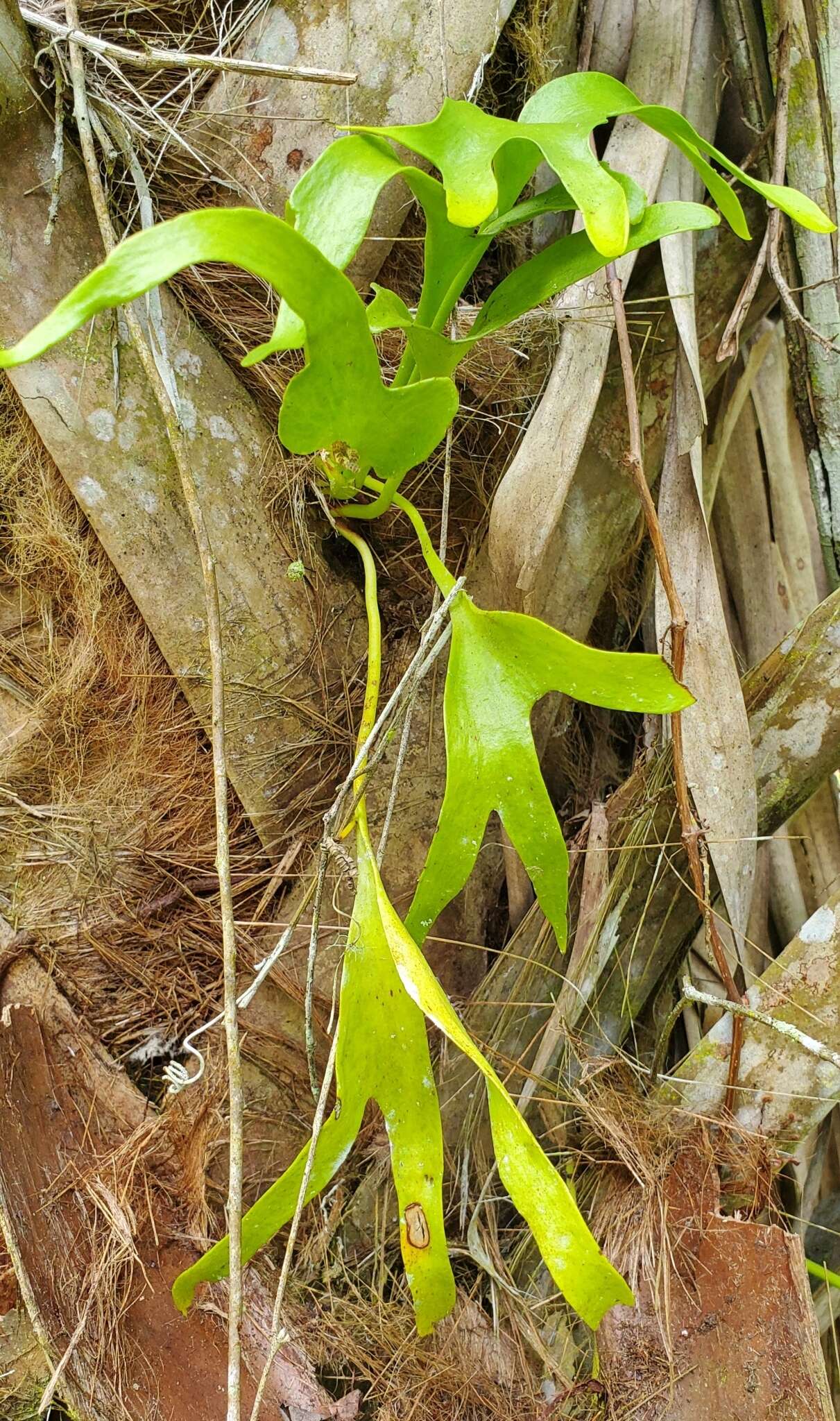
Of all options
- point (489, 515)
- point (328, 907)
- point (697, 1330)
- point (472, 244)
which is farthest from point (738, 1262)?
point (472, 244)

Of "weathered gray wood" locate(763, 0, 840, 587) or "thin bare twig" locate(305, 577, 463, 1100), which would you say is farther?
"weathered gray wood" locate(763, 0, 840, 587)

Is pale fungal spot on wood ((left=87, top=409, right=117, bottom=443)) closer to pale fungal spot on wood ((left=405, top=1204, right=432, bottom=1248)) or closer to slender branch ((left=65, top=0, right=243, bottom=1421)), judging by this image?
slender branch ((left=65, top=0, right=243, bottom=1421))

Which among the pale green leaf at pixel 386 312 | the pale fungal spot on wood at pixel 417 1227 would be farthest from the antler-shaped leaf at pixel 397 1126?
the pale green leaf at pixel 386 312

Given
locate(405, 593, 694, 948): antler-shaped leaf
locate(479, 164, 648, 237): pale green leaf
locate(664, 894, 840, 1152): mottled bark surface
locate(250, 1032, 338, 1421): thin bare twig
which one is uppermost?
locate(479, 164, 648, 237): pale green leaf

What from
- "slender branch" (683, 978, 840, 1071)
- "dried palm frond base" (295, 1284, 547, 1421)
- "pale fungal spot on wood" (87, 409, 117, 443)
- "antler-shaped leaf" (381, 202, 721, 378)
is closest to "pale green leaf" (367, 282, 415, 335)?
"antler-shaped leaf" (381, 202, 721, 378)

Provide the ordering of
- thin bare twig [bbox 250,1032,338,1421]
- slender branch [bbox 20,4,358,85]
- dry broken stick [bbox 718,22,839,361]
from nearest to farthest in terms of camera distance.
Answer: thin bare twig [bbox 250,1032,338,1421], slender branch [bbox 20,4,358,85], dry broken stick [bbox 718,22,839,361]

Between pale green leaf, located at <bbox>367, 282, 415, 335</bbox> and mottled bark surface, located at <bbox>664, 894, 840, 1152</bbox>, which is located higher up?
pale green leaf, located at <bbox>367, 282, 415, 335</bbox>

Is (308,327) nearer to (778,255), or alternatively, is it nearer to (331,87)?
(331,87)

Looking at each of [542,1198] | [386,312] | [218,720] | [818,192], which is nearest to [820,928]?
[542,1198]

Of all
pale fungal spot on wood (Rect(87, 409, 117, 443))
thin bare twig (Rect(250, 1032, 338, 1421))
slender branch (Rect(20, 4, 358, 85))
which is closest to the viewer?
thin bare twig (Rect(250, 1032, 338, 1421))

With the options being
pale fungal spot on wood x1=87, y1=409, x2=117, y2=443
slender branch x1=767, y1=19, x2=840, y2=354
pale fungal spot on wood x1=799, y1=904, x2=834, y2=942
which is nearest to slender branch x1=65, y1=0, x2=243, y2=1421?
pale fungal spot on wood x1=87, y1=409, x2=117, y2=443
